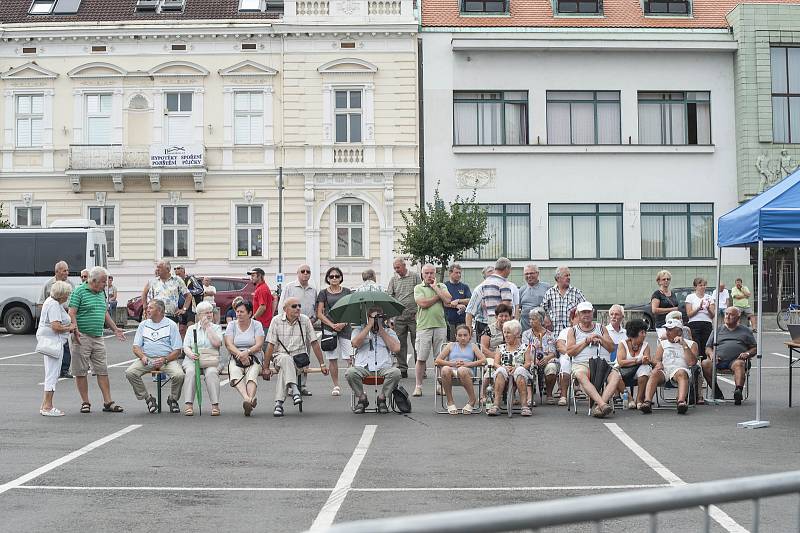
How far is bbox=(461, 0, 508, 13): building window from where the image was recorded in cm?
3919

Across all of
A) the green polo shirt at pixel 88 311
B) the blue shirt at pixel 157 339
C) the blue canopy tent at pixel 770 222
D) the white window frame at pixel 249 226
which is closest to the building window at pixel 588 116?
the white window frame at pixel 249 226

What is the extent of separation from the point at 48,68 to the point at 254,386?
27517 millimetres

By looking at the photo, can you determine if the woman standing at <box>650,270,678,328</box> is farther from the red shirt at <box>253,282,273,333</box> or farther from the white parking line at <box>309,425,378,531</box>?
the red shirt at <box>253,282,273,333</box>

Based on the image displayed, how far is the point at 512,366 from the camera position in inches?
544

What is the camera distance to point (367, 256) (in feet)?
123

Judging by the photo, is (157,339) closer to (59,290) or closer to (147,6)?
(59,290)

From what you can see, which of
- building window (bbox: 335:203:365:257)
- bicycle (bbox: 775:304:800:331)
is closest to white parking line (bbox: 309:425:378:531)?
bicycle (bbox: 775:304:800:331)

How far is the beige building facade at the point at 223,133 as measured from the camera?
3747 centimetres

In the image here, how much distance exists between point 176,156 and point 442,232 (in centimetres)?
1000

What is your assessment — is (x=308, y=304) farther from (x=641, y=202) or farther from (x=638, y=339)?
(x=641, y=202)

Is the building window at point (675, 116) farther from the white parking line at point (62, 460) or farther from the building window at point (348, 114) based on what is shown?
the white parking line at point (62, 460)

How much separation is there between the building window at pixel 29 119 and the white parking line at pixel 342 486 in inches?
1154

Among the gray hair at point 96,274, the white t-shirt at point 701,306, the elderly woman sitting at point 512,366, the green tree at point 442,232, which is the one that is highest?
the green tree at point 442,232

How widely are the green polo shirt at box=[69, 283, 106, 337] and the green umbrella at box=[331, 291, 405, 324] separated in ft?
9.88
